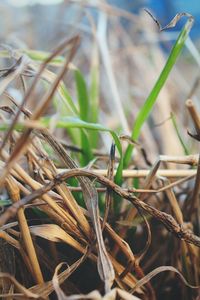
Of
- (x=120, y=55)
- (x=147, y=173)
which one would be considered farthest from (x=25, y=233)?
(x=120, y=55)

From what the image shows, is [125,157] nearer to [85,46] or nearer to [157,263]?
[157,263]

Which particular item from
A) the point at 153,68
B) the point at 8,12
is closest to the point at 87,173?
the point at 153,68

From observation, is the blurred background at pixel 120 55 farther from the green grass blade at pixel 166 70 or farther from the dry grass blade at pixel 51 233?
the dry grass blade at pixel 51 233

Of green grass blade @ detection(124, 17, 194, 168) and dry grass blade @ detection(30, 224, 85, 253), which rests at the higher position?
green grass blade @ detection(124, 17, 194, 168)

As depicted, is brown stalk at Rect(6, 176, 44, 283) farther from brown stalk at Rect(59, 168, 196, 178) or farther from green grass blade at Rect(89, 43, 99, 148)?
green grass blade at Rect(89, 43, 99, 148)

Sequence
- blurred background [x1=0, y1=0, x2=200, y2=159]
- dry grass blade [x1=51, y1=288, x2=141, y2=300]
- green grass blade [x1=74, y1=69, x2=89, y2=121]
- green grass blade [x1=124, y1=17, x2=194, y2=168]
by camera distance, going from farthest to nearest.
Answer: blurred background [x1=0, y1=0, x2=200, y2=159]
green grass blade [x1=74, y1=69, x2=89, y2=121]
green grass blade [x1=124, y1=17, x2=194, y2=168]
dry grass blade [x1=51, y1=288, x2=141, y2=300]

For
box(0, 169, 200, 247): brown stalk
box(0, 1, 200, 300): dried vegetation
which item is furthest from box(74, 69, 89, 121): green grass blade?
box(0, 169, 200, 247): brown stalk

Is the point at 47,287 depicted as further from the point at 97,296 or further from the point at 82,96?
the point at 82,96

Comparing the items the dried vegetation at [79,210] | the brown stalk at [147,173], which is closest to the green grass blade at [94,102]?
the dried vegetation at [79,210]

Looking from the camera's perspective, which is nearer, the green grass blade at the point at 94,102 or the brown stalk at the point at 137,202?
the brown stalk at the point at 137,202
